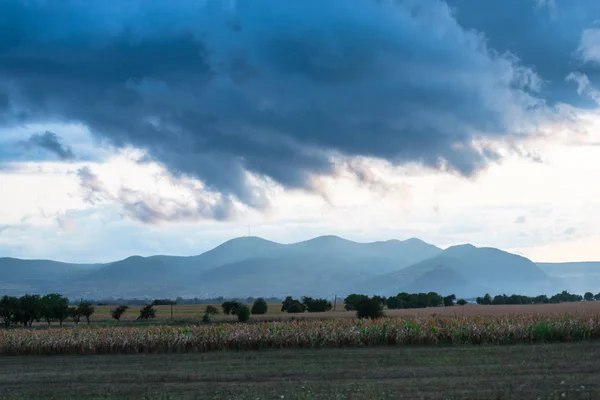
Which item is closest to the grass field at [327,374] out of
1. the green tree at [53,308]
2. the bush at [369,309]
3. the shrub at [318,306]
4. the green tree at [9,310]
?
the bush at [369,309]

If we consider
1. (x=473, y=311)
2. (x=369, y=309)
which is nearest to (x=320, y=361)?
(x=369, y=309)

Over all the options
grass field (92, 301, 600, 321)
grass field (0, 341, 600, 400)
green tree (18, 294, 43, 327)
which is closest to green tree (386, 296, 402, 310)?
grass field (92, 301, 600, 321)

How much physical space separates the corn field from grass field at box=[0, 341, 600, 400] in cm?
254

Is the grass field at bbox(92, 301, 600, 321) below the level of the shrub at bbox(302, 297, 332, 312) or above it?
below

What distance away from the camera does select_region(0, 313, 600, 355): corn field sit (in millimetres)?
39812

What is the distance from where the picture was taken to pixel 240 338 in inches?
1587

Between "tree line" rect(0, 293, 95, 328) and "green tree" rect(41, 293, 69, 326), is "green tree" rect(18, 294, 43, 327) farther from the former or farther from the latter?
"green tree" rect(41, 293, 69, 326)

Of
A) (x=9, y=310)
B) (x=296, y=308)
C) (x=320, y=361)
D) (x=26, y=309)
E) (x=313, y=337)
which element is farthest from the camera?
(x=296, y=308)

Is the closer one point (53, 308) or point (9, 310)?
point (9, 310)

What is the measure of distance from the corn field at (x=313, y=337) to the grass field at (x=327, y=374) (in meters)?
2.54

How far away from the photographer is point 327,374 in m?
26.8

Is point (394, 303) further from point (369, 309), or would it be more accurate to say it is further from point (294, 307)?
point (369, 309)

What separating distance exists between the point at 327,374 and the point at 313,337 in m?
13.2

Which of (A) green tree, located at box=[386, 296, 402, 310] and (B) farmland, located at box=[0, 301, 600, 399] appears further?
(A) green tree, located at box=[386, 296, 402, 310]
